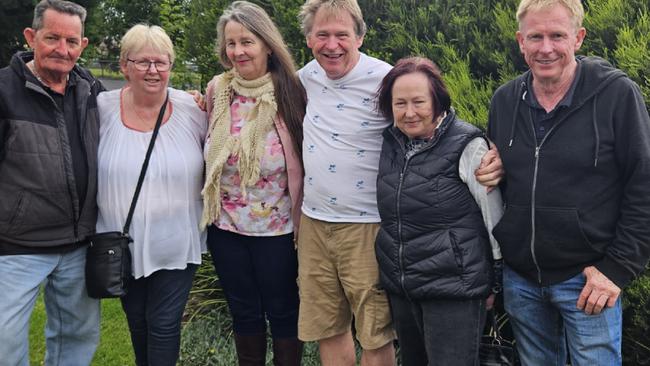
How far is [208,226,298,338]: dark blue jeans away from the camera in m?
3.44

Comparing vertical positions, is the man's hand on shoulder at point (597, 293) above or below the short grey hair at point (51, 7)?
below

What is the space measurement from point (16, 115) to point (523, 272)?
2.60m

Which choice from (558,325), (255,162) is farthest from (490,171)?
(255,162)

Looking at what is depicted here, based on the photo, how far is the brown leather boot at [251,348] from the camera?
3.65m

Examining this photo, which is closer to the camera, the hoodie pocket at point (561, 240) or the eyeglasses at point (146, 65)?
the hoodie pocket at point (561, 240)

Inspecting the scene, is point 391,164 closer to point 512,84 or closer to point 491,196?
point 491,196

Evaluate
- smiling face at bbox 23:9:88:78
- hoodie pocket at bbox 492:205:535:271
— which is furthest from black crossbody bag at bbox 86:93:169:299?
hoodie pocket at bbox 492:205:535:271

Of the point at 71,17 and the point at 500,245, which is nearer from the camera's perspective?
the point at 500,245

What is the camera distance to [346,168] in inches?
122

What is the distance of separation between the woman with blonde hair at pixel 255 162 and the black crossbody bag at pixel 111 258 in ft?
1.32

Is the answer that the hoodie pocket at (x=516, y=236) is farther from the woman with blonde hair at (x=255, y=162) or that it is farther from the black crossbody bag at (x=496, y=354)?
the woman with blonde hair at (x=255, y=162)

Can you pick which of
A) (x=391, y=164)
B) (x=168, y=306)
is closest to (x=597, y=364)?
(x=391, y=164)

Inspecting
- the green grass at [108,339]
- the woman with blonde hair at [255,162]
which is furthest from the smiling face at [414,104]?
the green grass at [108,339]

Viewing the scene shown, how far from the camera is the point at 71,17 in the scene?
324 cm
